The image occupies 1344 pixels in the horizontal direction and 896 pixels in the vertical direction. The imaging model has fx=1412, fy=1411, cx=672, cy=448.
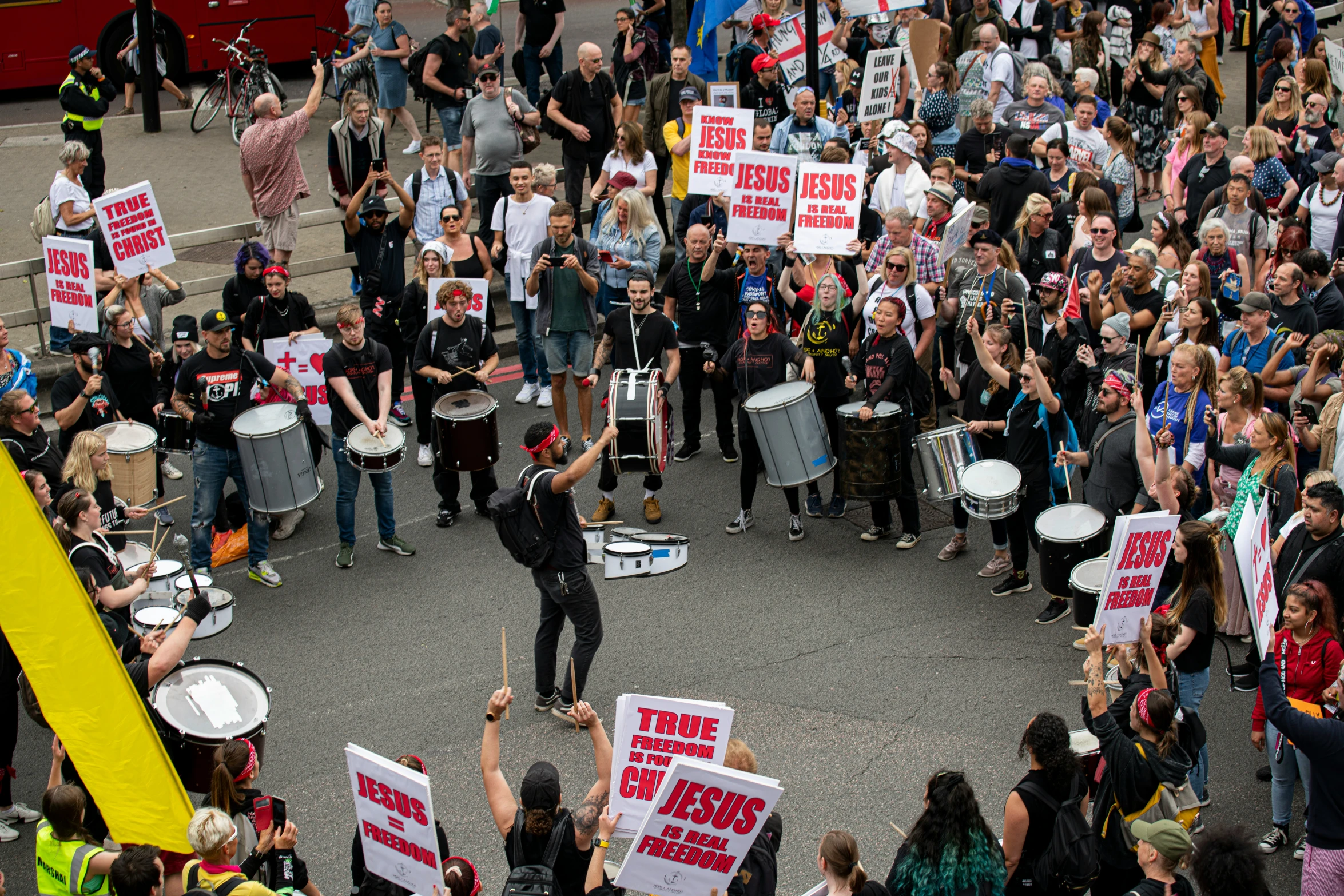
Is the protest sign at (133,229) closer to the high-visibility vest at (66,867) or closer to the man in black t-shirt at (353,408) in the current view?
the man in black t-shirt at (353,408)

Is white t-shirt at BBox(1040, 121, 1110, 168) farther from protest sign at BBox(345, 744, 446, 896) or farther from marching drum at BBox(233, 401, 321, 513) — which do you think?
protest sign at BBox(345, 744, 446, 896)

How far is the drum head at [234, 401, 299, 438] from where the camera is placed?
1010 cm

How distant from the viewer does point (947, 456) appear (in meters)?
10.2

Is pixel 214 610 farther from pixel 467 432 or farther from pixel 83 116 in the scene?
pixel 83 116

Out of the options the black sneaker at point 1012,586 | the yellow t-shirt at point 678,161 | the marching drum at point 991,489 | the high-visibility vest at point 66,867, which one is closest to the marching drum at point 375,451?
the marching drum at point 991,489

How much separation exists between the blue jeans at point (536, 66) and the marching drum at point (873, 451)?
29.3 feet

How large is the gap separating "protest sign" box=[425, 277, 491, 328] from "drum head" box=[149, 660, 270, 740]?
4.71 metres

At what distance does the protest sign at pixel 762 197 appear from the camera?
39.5ft

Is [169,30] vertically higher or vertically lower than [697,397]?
higher

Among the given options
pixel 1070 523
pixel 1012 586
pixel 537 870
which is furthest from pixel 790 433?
pixel 537 870

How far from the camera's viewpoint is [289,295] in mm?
11562

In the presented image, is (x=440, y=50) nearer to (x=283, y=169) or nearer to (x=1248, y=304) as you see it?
(x=283, y=169)

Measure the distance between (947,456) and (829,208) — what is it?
106 inches

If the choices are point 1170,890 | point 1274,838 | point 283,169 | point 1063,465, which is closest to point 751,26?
point 283,169
